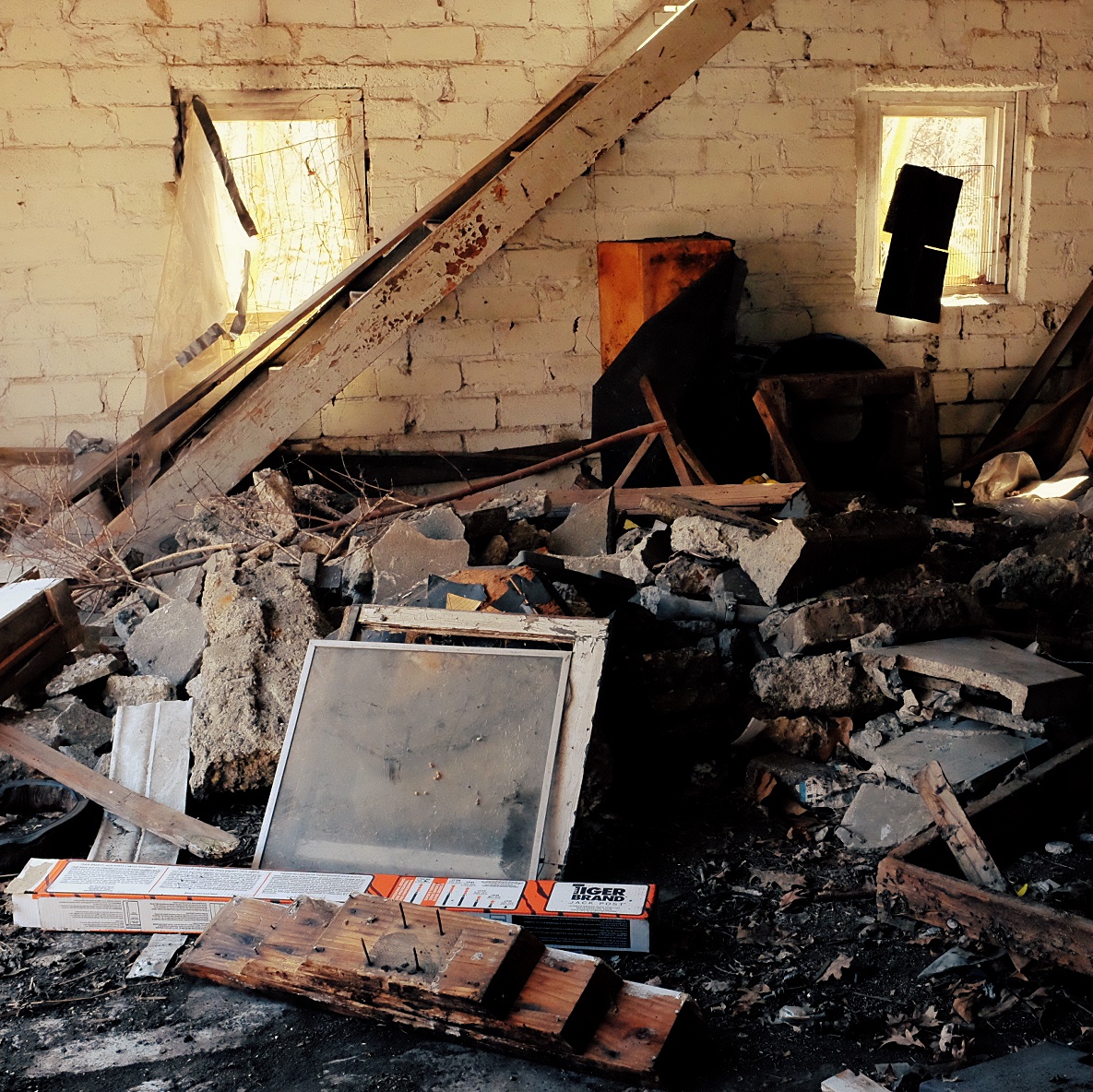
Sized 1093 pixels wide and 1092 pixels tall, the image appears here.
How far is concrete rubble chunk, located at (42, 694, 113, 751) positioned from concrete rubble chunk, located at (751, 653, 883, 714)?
7.74 feet

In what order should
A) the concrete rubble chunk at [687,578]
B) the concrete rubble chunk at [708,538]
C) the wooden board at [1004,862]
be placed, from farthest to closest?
the concrete rubble chunk at [708,538], the concrete rubble chunk at [687,578], the wooden board at [1004,862]

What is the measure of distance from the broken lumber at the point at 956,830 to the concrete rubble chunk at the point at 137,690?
268cm

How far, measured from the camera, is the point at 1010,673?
3.56 m

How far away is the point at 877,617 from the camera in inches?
155

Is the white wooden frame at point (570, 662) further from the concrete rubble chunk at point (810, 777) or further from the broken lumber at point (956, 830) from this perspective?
the broken lumber at point (956, 830)

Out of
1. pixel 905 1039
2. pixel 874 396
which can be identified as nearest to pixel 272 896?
pixel 905 1039

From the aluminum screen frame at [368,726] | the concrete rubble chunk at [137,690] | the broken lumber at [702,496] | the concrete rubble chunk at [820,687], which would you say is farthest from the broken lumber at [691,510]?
the concrete rubble chunk at [137,690]

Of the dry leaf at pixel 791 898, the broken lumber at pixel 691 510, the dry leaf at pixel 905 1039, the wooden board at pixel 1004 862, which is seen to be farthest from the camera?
the broken lumber at pixel 691 510

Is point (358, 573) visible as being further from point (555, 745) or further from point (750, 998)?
point (750, 998)

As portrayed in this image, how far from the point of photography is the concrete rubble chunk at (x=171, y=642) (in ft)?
13.7

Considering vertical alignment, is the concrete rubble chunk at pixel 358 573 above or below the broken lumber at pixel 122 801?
above

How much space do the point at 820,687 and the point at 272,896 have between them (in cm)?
199

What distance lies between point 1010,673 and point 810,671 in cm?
65

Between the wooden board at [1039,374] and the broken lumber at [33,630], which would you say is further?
the wooden board at [1039,374]
